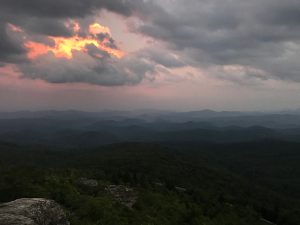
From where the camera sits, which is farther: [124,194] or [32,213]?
[124,194]

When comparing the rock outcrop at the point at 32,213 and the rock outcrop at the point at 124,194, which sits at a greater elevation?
the rock outcrop at the point at 32,213

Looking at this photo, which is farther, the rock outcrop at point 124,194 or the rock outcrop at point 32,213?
the rock outcrop at point 124,194

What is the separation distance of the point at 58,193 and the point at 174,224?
10933 mm

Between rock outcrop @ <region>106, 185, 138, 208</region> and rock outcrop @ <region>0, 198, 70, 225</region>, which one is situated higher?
rock outcrop @ <region>0, 198, 70, 225</region>

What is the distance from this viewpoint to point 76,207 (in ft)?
78.8

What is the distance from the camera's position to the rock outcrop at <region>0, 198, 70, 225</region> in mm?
16406

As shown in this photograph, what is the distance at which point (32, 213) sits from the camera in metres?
17.9

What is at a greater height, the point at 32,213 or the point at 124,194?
the point at 32,213

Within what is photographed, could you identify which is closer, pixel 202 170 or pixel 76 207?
pixel 76 207

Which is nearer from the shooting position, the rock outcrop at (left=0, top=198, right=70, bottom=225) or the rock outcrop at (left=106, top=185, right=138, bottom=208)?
the rock outcrop at (left=0, top=198, right=70, bottom=225)

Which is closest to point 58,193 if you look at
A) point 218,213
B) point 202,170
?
point 218,213

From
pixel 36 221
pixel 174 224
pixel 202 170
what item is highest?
pixel 36 221

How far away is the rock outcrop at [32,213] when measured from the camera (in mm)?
16406

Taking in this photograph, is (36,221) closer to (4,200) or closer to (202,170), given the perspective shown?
(4,200)
